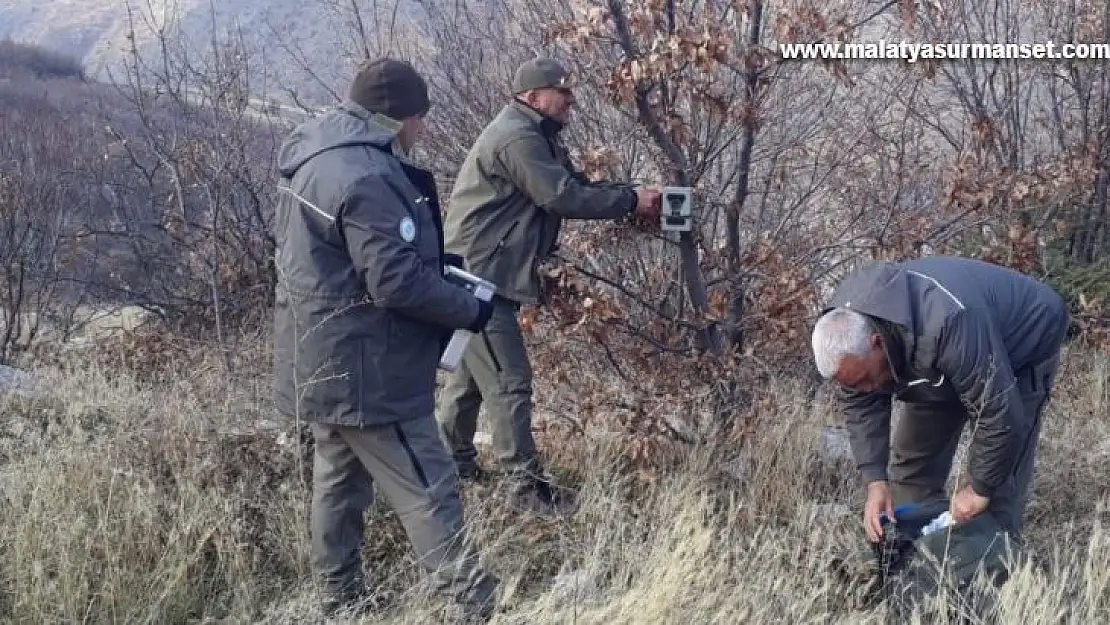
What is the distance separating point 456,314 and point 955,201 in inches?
94.0

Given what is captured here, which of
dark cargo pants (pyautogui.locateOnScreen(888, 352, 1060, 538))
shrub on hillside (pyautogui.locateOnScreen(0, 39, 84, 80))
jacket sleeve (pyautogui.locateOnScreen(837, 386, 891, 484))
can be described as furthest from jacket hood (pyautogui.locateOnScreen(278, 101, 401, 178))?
shrub on hillside (pyautogui.locateOnScreen(0, 39, 84, 80))

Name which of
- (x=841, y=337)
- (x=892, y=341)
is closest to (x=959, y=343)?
(x=892, y=341)

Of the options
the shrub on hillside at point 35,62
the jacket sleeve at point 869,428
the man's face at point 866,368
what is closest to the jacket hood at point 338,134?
the man's face at point 866,368

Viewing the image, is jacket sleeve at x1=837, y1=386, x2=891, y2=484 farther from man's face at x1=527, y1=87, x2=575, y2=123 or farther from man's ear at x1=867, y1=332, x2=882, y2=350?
man's face at x1=527, y1=87, x2=575, y2=123

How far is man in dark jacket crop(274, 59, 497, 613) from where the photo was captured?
2.97 meters

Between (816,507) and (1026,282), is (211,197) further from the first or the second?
(1026,282)

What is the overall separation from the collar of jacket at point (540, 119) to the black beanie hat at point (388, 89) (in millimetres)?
878

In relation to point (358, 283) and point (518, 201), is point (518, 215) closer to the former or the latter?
point (518, 201)

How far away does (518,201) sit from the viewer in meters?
4.11

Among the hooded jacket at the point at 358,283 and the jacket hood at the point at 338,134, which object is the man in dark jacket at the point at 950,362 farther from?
the jacket hood at the point at 338,134

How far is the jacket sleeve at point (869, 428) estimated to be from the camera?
11.0 ft

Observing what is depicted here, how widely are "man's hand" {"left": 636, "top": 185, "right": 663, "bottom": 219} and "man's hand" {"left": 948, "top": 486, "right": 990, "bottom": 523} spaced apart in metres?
1.57

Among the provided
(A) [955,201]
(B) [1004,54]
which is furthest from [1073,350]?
(A) [955,201]

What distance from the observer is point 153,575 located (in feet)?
10.8
